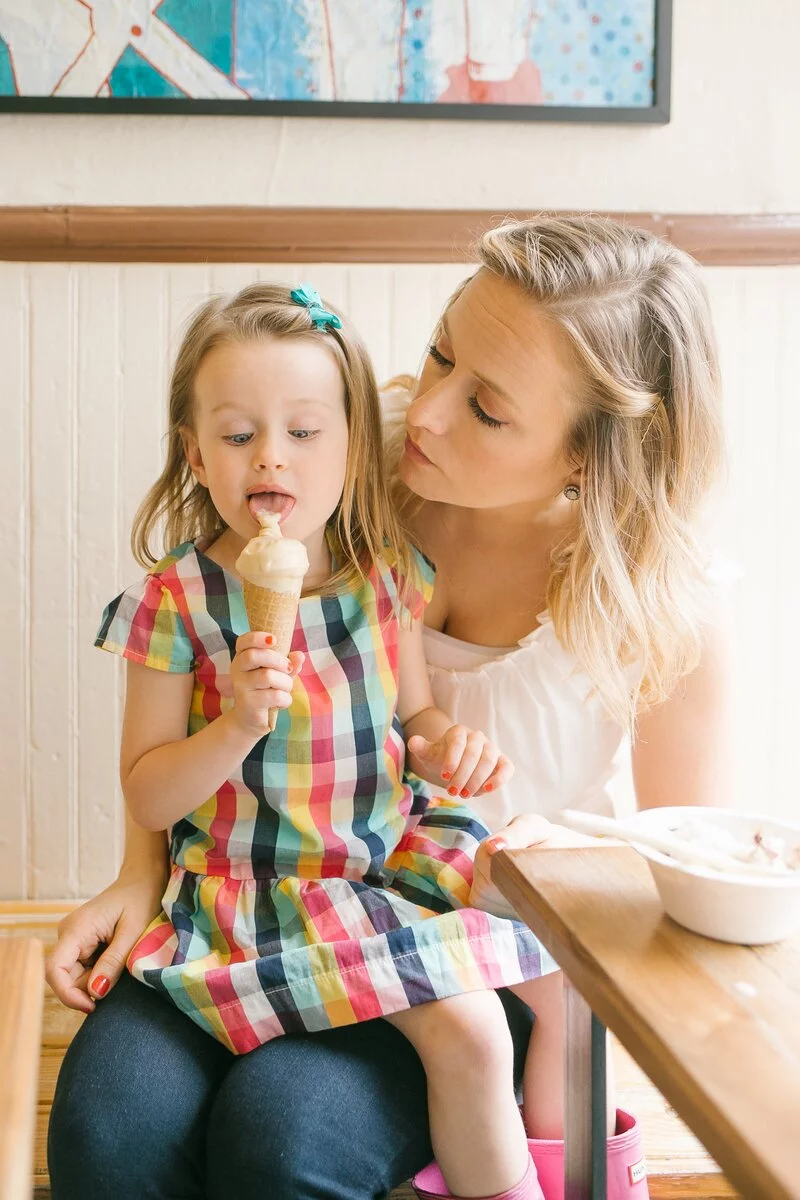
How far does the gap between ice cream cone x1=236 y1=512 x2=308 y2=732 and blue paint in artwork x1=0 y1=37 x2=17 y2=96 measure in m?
1.21

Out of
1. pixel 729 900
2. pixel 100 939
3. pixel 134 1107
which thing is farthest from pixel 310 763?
pixel 729 900

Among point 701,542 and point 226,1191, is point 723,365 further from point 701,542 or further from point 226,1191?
point 226,1191

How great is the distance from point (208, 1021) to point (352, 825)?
0.98ft

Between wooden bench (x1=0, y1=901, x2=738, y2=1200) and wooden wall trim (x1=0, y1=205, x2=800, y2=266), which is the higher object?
wooden wall trim (x1=0, y1=205, x2=800, y2=266)

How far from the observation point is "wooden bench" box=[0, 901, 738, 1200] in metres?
1.64

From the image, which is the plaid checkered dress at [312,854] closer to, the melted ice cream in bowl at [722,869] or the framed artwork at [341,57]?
the melted ice cream in bowl at [722,869]

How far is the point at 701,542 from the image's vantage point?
160 centimetres

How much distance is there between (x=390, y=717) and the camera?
4.91ft

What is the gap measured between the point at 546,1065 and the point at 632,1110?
2.04ft

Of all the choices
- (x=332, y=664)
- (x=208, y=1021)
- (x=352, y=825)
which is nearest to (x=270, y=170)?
(x=332, y=664)

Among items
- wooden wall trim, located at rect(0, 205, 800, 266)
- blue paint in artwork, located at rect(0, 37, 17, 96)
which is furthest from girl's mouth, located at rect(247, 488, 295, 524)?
blue paint in artwork, located at rect(0, 37, 17, 96)

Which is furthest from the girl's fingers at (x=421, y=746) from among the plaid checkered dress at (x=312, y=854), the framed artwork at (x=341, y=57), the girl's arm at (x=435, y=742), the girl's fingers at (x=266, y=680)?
the framed artwork at (x=341, y=57)

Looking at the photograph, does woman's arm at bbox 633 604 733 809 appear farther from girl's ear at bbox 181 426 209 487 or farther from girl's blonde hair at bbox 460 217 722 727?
girl's ear at bbox 181 426 209 487

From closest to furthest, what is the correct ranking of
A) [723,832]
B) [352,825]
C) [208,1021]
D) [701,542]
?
1. [723,832]
2. [208,1021]
3. [352,825]
4. [701,542]
